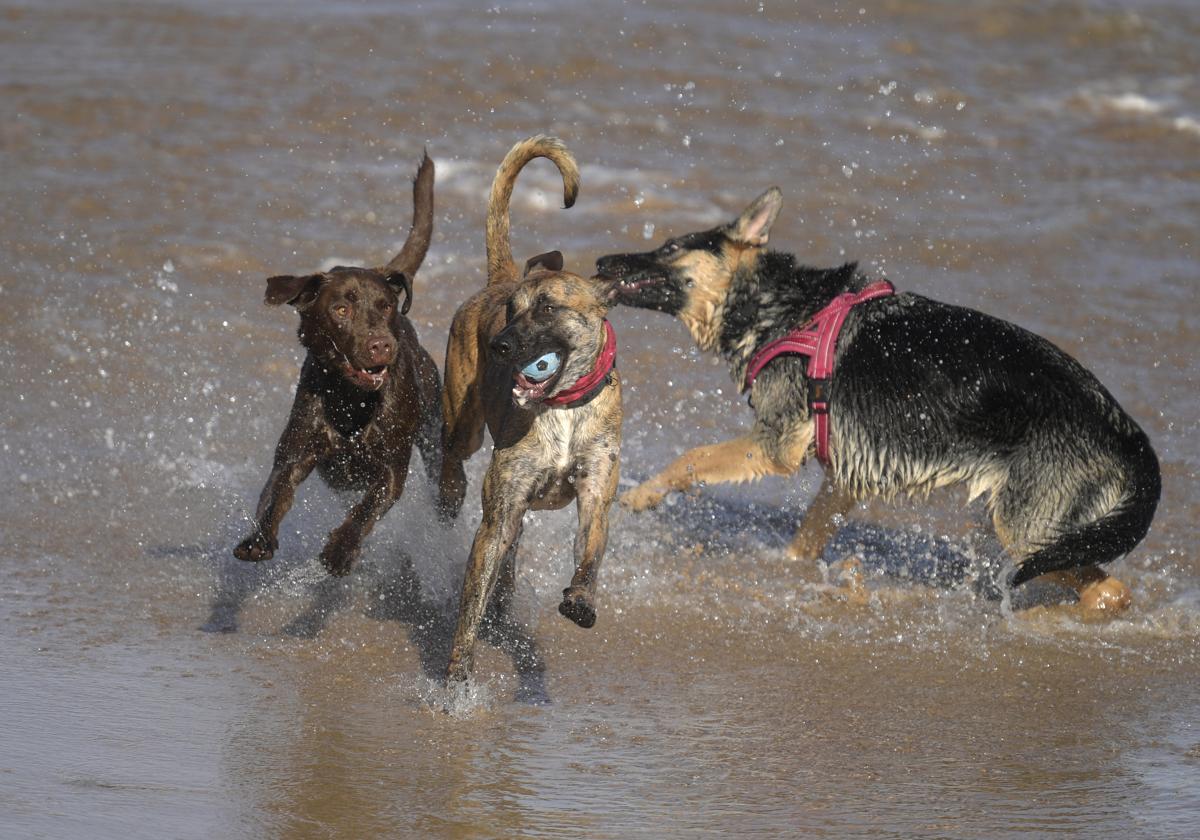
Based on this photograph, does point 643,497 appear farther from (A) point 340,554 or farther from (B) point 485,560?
(B) point 485,560

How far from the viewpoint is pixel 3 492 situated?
6.88m

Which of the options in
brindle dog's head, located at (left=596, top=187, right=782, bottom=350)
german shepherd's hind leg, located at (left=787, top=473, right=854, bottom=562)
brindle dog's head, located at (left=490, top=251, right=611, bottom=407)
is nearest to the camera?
brindle dog's head, located at (left=490, top=251, right=611, bottom=407)

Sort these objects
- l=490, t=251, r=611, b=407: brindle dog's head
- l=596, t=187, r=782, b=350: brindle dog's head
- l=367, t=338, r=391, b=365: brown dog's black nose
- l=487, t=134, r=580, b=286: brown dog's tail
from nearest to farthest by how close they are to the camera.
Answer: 1. l=490, t=251, r=611, b=407: brindle dog's head
2. l=367, t=338, r=391, b=365: brown dog's black nose
3. l=487, t=134, r=580, b=286: brown dog's tail
4. l=596, t=187, r=782, b=350: brindle dog's head

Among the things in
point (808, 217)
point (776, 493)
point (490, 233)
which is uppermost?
point (490, 233)

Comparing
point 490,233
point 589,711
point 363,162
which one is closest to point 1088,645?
point 589,711

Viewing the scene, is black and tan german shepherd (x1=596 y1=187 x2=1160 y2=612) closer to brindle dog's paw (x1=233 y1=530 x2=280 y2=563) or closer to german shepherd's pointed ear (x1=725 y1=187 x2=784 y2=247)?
german shepherd's pointed ear (x1=725 y1=187 x2=784 y2=247)

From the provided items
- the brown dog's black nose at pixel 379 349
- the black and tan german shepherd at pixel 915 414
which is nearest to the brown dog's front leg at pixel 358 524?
the brown dog's black nose at pixel 379 349

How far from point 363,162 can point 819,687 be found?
Result: 7.94m

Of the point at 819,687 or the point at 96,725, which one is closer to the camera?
the point at 96,725

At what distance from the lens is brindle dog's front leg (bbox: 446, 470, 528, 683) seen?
498 cm

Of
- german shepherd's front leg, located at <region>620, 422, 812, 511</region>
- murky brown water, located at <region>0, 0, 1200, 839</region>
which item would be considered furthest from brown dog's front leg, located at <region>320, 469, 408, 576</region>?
german shepherd's front leg, located at <region>620, 422, 812, 511</region>

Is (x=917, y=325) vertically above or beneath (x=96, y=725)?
above

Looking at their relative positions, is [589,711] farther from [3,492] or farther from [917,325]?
[3,492]

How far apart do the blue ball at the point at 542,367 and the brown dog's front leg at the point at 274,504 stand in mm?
1187
